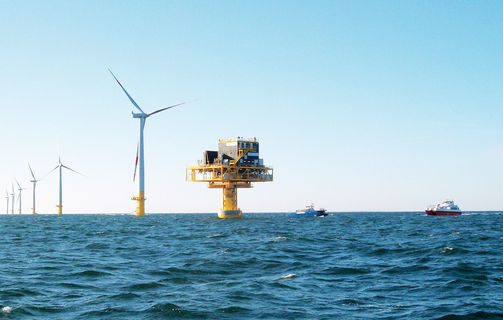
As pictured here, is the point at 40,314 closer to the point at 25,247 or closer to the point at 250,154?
the point at 25,247

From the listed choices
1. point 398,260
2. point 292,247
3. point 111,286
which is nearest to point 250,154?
point 292,247

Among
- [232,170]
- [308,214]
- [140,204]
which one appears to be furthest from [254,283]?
[308,214]

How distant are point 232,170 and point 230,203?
7.30 metres

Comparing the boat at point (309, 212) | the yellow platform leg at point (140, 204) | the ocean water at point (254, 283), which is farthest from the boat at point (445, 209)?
the ocean water at point (254, 283)

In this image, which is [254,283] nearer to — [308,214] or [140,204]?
[140,204]

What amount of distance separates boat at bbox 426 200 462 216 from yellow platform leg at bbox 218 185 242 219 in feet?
244

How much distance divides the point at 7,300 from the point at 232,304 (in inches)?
368

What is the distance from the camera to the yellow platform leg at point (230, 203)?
121000 mm

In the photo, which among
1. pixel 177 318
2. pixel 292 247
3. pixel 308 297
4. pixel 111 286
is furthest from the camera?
pixel 292 247

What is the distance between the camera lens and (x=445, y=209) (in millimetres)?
167875

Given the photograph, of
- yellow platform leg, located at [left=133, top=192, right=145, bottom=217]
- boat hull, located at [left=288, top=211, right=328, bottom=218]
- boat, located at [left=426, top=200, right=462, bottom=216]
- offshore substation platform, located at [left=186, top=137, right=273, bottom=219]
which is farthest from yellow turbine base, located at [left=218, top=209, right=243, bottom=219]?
boat, located at [left=426, top=200, right=462, bottom=216]

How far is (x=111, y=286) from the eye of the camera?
26.8 meters

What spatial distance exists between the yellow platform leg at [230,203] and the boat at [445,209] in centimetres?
7448

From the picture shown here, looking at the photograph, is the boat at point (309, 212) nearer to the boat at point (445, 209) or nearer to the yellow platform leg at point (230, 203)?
the boat at point (445, 209)
